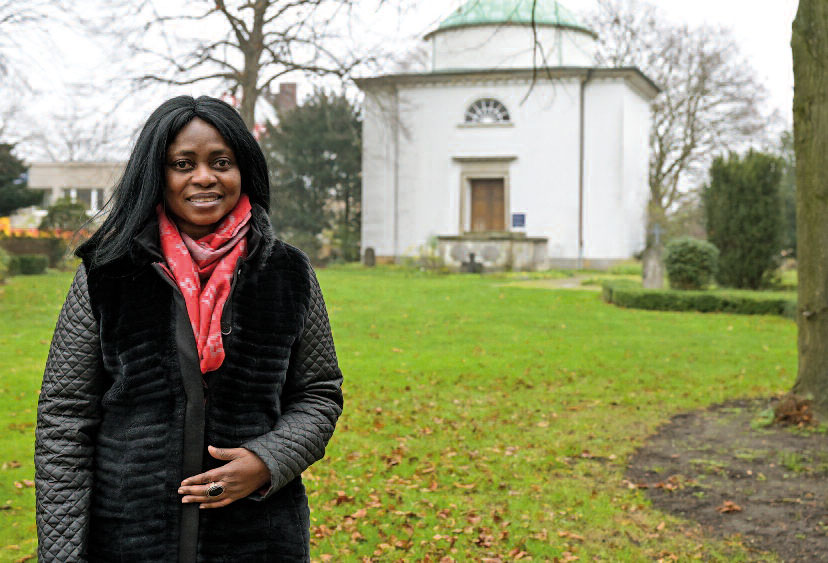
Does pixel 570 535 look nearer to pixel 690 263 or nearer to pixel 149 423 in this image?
pixel 149 423

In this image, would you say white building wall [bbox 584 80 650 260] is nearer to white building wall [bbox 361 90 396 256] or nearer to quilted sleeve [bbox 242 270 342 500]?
white building wall [bbox 361 90 396 256]

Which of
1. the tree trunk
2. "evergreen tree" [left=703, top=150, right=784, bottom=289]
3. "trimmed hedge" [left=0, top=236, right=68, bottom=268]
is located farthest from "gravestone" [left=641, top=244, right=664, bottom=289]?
"trimmed hedge" [left=0, top=236, right=68, bottom=268]

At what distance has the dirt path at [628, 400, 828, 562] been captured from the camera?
5395mm

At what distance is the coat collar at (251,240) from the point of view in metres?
2.25

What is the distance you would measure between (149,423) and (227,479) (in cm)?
23

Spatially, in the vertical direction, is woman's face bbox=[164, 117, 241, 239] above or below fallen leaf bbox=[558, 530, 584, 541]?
above

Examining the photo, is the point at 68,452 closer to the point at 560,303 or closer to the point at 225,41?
the point at 560,303

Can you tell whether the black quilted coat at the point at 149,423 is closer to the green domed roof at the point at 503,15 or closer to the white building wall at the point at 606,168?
the white building wall at the point at 606,168

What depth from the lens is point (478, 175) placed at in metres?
35.5

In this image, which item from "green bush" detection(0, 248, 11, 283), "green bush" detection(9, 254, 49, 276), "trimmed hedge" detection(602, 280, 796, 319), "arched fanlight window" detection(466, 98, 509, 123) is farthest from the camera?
"arched fanlight window" detection(466, 98, 509, 123)

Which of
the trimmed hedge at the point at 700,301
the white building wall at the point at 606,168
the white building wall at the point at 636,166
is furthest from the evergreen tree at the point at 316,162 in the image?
the trimmed hedge at the point at 700,301

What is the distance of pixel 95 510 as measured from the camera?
88.4 inches

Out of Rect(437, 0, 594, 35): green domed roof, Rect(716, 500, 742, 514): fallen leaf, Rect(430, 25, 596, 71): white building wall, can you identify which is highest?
Rect(437, 0, 594, 35): green domed roof

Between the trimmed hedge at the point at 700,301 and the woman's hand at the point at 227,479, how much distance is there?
650 inches
